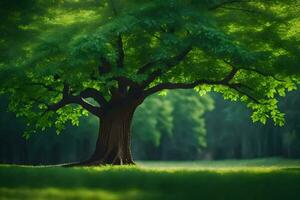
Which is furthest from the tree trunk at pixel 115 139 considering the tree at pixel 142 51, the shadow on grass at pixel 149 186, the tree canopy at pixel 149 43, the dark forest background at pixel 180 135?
the dark forest background at pixel 180 135

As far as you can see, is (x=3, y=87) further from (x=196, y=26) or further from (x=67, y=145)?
(x=67, y=145)

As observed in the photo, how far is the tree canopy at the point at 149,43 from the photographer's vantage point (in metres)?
21.7

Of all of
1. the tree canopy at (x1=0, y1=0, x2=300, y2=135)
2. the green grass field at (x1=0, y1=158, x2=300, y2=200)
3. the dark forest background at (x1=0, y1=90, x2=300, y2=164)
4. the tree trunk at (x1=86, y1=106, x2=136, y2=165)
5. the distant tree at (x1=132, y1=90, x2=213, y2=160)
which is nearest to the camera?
the green grass field at (x1=0, y1=158, x2=300, y2=200)

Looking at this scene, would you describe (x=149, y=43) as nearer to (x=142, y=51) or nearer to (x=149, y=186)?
(x=142, y=51)

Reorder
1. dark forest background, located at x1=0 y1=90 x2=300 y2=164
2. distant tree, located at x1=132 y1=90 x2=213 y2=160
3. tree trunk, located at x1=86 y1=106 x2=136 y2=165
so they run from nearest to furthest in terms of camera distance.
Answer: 1. tree trunk, located at x1=86 y1=106 x2=136 y2=165
2. dark forest background, located at x1=0 y1=90 x2=300 y2=164
3. distant tree, located at x1=132 y1=90 x2=213 y2=160

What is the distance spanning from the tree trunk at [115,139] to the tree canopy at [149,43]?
935mm

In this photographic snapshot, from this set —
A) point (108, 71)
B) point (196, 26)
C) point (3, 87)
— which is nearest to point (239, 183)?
point (196, 26)

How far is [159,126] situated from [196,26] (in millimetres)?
55257

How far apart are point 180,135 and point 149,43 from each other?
2254 inches

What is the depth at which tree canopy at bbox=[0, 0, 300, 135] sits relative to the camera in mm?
21719

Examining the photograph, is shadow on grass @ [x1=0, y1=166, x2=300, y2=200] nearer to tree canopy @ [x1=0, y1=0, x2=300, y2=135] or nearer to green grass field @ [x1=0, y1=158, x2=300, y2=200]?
green grass field @ [x1=0, y1=158, x2=300, y2=200]

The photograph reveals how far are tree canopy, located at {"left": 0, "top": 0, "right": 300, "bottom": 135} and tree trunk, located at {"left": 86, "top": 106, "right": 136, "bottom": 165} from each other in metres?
0.94

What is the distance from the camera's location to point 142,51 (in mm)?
25781

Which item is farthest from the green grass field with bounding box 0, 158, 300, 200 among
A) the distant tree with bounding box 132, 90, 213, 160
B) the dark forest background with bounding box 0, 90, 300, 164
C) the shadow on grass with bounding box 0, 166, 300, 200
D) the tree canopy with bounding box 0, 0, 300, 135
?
the distant tree with bounding box 132, 90, 213, 160
